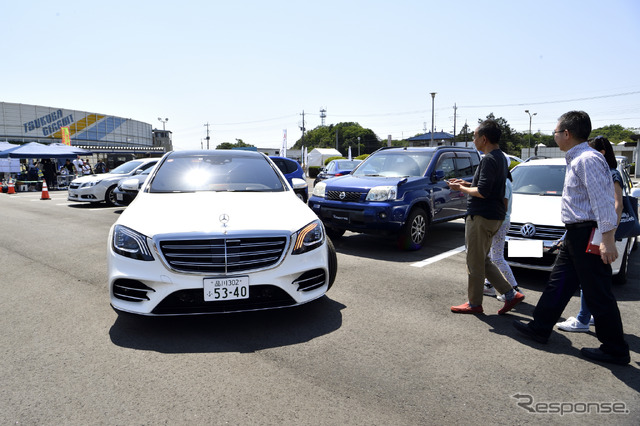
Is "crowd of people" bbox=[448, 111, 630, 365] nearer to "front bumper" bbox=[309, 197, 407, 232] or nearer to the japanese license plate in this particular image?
the japanese license plate

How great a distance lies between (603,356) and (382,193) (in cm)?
417

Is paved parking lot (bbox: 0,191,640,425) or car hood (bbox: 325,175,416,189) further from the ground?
car hood (bbox: 325,175,416,189)

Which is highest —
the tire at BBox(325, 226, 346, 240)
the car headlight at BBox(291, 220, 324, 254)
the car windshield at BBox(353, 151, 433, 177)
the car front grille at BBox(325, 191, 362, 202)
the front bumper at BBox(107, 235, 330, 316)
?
the car windshield at BBox(353, 151, 433, 177)

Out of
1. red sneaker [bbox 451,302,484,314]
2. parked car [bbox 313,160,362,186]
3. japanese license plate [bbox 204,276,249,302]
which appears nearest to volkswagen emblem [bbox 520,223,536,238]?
red sneaker [bbox 451,302,484,314]

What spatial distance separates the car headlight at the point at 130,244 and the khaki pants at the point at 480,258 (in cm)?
289

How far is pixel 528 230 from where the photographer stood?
532cm

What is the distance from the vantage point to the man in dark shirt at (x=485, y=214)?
13.1ft

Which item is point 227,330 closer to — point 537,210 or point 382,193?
point 382,193

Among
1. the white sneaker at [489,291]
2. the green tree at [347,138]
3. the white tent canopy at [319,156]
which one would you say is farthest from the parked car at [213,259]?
the green tree at [347,138]

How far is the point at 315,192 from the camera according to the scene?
8.02 m

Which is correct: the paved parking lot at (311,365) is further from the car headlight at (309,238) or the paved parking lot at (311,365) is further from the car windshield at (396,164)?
the car windshield at (396,164)

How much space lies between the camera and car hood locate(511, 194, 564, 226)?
532 centimetres

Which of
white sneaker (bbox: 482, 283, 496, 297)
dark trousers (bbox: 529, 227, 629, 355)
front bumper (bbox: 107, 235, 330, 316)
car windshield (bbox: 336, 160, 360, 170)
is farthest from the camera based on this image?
car windshield (bbox: 336, 160, 360, 170)

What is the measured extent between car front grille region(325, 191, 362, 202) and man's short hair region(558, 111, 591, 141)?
4121 millimetres
